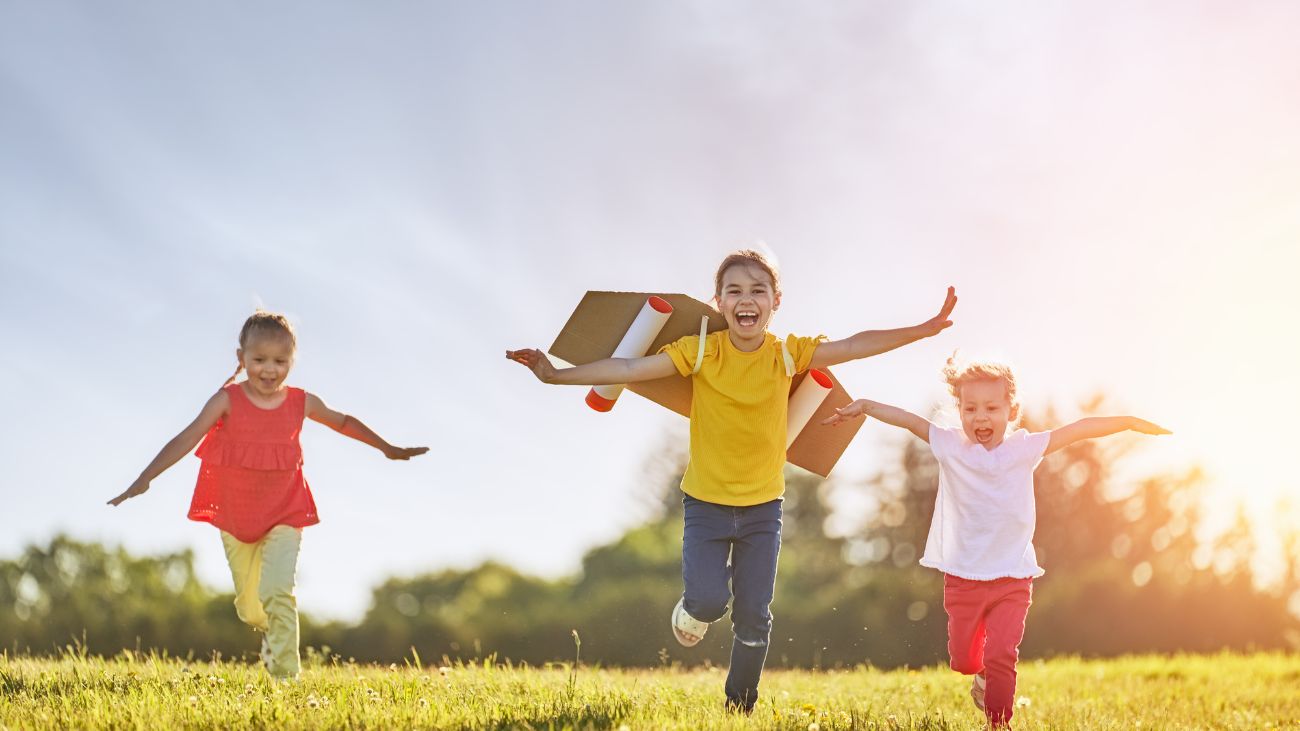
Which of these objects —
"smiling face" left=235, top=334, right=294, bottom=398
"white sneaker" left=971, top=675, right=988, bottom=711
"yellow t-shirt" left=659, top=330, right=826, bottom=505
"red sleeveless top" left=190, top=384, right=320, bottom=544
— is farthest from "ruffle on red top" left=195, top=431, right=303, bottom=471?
"white sneaker" left=971, top=675, right=988, bottom=711

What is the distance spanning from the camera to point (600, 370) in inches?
229

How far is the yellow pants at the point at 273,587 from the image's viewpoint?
6.58 m

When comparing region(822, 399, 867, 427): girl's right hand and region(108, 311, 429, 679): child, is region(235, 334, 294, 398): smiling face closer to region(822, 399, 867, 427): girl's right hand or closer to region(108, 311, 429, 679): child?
region(108, 311, 429, 679): child

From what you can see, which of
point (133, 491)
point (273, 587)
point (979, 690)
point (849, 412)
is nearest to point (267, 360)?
point (133, 491)

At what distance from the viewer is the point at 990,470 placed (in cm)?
594

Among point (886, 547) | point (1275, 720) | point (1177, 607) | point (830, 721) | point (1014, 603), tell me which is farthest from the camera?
point (886, 547)

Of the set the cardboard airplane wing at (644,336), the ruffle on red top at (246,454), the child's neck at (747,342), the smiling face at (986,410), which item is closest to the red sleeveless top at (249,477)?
the ruffle on red top at (246,454)

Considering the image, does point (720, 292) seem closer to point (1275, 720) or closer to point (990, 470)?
point (990, 470)

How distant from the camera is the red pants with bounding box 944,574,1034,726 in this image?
576 centimetres

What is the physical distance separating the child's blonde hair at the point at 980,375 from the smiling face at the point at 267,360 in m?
3.78

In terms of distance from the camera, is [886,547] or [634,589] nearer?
[634,589]

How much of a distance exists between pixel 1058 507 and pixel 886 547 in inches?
144

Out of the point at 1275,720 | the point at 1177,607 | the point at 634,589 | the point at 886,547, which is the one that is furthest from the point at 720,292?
the point at 886,547

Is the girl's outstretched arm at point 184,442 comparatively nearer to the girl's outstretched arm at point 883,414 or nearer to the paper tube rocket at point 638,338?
the paper tube rocket at point 638,338
